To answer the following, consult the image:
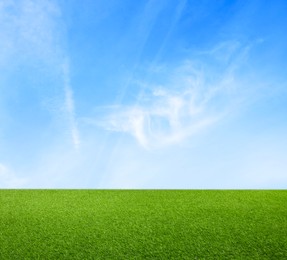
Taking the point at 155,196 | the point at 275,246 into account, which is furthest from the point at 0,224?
the point at 275,246

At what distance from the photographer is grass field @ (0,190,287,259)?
3.79 metres

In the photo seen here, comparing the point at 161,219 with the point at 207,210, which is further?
the point at 207,210

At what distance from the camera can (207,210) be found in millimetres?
5184

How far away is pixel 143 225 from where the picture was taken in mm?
4500

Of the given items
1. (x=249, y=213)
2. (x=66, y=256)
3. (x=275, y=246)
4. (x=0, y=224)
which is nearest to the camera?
(x=66, y=256)

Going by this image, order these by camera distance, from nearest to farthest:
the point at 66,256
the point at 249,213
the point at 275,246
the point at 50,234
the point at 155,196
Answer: the point at 66,256 → the point at 275,246 → the point at 50,234 → the point at 249,213 → the point at 155,196

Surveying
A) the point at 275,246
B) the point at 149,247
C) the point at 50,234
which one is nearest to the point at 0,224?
the point at 50,234

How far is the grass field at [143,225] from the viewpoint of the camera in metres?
3.79

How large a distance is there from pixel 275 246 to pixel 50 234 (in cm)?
246

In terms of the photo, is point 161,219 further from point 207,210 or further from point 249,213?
point 249,213

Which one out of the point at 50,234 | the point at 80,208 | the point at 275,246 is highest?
the point at 80,208

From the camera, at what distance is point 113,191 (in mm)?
6430

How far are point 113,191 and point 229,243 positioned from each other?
2827mm

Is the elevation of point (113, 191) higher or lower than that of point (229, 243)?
higher
